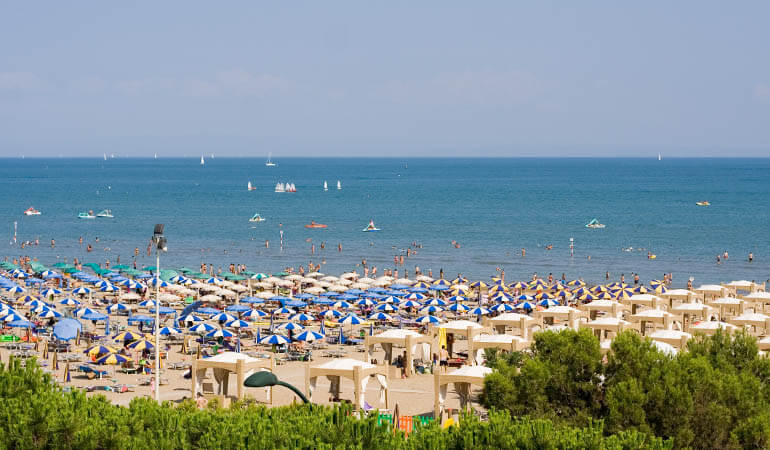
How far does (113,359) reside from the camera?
93.4 feet

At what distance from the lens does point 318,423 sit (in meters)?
14.3

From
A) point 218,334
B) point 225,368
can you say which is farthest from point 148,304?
point 225,368

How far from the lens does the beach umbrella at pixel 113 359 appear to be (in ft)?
93.3

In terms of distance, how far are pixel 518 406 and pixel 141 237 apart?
2599 inches

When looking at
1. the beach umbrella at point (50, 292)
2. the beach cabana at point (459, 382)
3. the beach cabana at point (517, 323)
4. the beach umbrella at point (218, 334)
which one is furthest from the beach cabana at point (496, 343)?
the beach umbrella at point (50, 292)

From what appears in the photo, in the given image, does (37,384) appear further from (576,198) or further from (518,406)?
(576,198)

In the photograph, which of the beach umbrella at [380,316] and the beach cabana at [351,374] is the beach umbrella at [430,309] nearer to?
the beach umbrella at [380,316]

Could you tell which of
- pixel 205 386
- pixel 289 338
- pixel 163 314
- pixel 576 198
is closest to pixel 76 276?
pixel 163 314

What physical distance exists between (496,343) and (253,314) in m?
14.7

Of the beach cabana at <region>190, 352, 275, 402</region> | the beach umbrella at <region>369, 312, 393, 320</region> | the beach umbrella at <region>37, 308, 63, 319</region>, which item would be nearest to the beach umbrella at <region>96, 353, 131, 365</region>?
the beach cabana at <region>190, 352, 275, 402</region>

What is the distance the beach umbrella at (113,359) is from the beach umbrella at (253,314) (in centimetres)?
1100

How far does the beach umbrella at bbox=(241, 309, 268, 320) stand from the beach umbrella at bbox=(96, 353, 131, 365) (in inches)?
433

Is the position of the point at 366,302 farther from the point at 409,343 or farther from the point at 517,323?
the point at 409,343

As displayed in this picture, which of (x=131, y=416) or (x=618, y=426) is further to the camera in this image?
(x=618, y=426)
